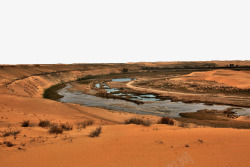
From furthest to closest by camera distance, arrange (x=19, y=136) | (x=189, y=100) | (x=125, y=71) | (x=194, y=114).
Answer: (x=125, y=71), (x=189, y=100), (x=194, y=114), (x=19, y=136)

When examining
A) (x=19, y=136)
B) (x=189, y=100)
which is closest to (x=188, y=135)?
(x=19, y=136)

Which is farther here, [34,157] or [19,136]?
[19,136]

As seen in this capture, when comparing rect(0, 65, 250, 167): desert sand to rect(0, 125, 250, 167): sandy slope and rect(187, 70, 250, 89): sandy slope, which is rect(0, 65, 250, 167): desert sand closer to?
rect(0, 125, 250, 167): sandy slope

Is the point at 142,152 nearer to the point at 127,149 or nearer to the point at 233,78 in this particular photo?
the point at 127,149

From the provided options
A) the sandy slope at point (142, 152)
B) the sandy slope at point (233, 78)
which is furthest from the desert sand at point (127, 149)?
the sandy slope at point (233, 78)

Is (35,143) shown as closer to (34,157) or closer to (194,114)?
(34,157)

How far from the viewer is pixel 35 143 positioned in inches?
288

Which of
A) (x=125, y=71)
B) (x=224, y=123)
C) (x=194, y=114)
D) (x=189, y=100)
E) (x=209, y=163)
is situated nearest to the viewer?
(x=209, y=163)

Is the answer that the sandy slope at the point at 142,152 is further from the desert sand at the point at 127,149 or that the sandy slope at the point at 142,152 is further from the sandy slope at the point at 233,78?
the sandy slope at the point at 233,78

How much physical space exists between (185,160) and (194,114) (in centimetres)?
1618

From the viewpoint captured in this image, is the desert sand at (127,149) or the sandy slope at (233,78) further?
the sandy slope at (233,78)

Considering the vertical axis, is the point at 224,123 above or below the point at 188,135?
below

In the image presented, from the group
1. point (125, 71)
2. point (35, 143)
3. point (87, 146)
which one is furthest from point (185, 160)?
point (125, 71)

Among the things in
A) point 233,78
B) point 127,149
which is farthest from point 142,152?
point 233,78
